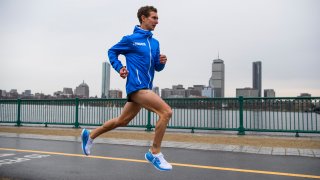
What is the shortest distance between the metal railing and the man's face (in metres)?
9.21

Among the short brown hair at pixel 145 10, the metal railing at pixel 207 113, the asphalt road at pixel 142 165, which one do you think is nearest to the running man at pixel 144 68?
the short brown hair at pixel 145 10

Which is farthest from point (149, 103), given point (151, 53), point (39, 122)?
Answer: point (39, 122)

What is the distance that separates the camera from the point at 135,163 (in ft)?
22.3

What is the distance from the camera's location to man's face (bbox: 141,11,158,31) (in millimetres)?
4316

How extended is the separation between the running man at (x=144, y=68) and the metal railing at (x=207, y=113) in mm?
9071

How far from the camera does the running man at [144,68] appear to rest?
4.16 metres

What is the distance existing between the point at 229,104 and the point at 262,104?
4.04 ft

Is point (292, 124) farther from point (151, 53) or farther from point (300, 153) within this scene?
point (151, 53)

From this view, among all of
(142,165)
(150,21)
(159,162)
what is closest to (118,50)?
(150,21)

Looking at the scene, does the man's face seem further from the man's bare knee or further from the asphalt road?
the asphalt road

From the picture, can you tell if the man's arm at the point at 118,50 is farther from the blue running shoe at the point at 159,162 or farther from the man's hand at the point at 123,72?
the blue running shoe at the point at 159,162

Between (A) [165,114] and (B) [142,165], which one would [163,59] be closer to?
(A) [165,114]

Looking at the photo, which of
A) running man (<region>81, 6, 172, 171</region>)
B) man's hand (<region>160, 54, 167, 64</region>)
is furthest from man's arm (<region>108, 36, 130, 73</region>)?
man's hand (<region>160, 54, 167, 64</region>)

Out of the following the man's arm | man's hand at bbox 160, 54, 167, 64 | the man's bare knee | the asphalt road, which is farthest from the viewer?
the asphalt road
